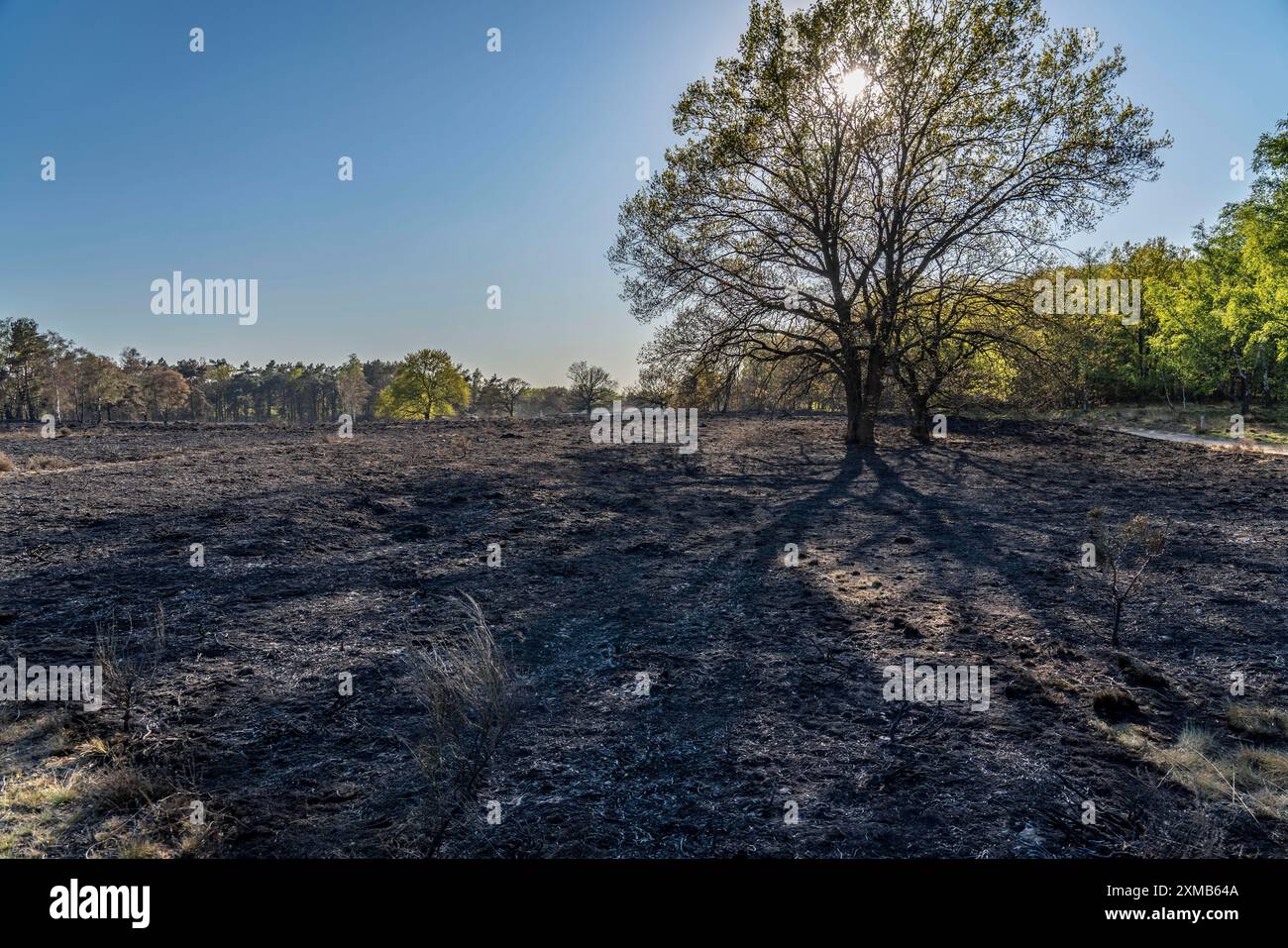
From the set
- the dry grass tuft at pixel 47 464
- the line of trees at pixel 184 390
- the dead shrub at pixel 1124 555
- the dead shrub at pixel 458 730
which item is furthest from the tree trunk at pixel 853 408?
the line of trees at pixel 184 390

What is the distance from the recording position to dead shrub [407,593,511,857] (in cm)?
371

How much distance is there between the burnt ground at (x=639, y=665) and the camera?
3.54 m

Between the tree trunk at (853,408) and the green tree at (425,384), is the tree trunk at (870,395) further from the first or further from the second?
the green tree at (425,384)

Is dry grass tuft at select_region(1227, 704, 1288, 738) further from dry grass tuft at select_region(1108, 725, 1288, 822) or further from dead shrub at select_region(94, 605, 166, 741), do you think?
dead shrub at select_region(94, 605, 166, 741)

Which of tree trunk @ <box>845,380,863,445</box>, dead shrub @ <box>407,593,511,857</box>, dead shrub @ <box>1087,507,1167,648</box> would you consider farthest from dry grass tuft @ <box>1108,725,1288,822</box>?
tree trunk @ <box>845,380,863,445</box>

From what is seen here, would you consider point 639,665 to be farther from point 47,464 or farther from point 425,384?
point 425,384

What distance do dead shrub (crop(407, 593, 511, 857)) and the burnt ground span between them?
13cm

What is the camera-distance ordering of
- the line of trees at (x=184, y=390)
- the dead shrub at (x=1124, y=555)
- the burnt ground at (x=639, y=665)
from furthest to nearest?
the line of trees at (x=184, y=390) < the dead shrub at (x=1124, y=555) < the burnt ground at (x=639, y=665)

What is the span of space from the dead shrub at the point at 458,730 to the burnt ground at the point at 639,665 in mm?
128

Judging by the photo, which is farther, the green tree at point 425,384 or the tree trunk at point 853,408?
the green tree at point 425,384
